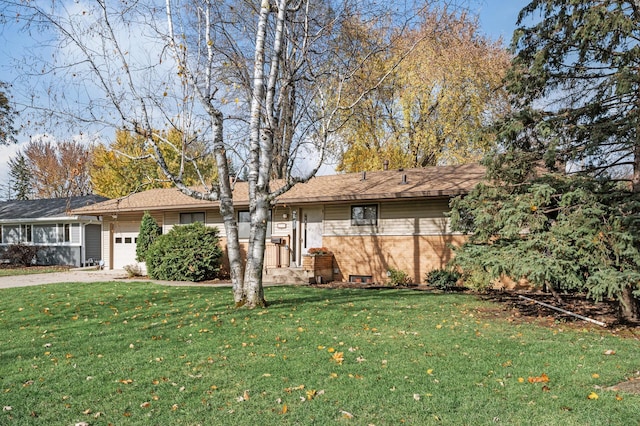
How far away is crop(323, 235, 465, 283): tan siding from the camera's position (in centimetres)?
1375

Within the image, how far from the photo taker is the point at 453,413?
3875 mm

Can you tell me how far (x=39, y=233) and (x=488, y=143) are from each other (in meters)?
25.3

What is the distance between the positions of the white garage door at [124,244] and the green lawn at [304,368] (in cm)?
1191

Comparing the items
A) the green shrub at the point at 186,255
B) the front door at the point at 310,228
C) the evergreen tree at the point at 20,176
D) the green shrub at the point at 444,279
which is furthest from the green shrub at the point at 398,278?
the evergreen tree at the point at 20,176

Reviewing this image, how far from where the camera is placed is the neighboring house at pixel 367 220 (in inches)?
541

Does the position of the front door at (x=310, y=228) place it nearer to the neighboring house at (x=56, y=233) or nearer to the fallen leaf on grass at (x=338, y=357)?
the fallen leaf on grass at (x=338, y=357)

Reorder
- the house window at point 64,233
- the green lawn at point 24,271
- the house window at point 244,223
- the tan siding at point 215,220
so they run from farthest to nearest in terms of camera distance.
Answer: the house window at point 64,233 < the green lawn at point 24,271 < the tan siding at point 215,220 < the house window at point 244,223

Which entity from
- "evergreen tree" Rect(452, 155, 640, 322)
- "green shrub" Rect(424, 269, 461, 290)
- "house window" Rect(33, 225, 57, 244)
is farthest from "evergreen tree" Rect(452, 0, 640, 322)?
"house window" Rect(33, 225, 57, 244)

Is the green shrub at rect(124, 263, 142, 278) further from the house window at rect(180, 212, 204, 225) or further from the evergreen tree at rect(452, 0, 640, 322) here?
the evergreen tree at rect(452, 0, 640, 322)

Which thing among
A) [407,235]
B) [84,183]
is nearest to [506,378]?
[407,235]

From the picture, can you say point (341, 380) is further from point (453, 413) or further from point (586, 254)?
point (586, 254)

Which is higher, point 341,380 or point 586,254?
point 586,254

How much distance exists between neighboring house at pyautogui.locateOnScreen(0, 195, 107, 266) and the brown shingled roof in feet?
18.4

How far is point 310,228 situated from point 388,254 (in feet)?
9.76
